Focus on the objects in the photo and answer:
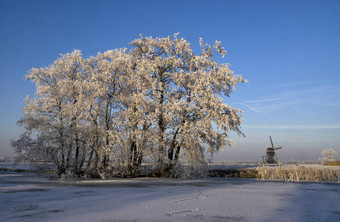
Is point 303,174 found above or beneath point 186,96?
beneath

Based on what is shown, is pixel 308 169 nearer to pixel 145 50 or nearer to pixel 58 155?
pixel 145 50

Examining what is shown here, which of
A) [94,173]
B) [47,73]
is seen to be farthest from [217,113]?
[47,73]

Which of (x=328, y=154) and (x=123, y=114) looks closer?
(x=123, y=114)

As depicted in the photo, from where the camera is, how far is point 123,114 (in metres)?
21.1

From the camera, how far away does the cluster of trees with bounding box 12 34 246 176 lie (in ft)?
68.9

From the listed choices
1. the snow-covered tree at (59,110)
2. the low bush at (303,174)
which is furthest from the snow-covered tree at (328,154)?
the snow-covered tree at (59,110)

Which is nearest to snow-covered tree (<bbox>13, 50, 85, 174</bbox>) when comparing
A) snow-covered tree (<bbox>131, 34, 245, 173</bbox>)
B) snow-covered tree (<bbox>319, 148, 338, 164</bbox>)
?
snow-covered tree (<bbox>131, 34, 245, 173</bbox>)

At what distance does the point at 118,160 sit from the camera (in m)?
21.2

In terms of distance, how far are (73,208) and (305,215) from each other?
588cm

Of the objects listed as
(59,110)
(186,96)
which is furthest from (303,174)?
(59,110)

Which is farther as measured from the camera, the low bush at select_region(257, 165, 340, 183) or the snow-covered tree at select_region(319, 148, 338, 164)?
the snow-covered tree at select_region(319, 148, 338, 164)

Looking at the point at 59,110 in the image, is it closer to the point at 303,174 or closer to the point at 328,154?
the point at 303,174

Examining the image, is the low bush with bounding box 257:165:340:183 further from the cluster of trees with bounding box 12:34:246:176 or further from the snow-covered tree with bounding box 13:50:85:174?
the snow-covered tree with bounding box 13:50:85:174

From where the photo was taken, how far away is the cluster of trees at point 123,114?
21.0m
